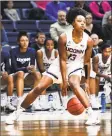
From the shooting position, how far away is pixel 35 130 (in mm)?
5828

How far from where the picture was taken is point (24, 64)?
8664 millimetres

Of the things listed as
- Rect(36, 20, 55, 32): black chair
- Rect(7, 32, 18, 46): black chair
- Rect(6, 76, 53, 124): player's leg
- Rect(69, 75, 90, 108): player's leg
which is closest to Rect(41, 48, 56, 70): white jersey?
Rect(7, 32, 18, 46): black chair

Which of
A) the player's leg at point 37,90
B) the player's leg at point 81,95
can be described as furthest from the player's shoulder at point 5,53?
the player's leg at point 81,95

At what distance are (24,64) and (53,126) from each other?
8.17 ft

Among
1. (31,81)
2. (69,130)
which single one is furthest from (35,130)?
(31,81)

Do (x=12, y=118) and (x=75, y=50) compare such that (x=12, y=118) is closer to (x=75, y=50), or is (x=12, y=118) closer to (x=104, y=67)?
(x=75, y=50)

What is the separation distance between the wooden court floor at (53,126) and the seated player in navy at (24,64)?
62 centimetres

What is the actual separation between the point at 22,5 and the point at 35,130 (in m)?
6.27

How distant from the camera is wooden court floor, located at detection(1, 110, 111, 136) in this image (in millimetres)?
5477

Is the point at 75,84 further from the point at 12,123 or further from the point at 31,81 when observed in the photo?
the point at 31,81

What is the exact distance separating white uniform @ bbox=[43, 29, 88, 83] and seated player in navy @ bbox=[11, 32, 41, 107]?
1848mm

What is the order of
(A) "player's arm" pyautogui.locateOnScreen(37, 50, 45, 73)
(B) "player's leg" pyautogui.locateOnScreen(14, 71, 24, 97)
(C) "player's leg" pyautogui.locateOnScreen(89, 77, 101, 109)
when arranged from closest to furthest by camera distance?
(B) "player's leg" pyautogui.locateOnScreen(14, 71, 24, 97) < (C) "player's leg" pyautogui.locateOnScreen(89, 77, 101, 109) < (A) "player's arm" pyautogui.locateOnScreen(37, 50, 45, 73)

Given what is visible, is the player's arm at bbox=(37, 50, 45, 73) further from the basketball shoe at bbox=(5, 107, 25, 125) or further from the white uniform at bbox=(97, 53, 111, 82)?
the basketball shoe at bbox=(5, 107, 25, 125)

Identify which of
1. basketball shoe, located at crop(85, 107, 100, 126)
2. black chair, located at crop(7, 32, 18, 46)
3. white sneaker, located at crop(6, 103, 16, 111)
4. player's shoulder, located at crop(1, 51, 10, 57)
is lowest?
white sneaker, located at crop(6, 103, 16, 111)
